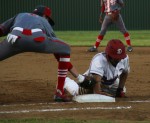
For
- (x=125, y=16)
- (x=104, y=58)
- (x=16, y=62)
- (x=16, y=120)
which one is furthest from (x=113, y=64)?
(x=125, y=16)

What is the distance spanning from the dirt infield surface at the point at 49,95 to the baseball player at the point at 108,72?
0.33 m

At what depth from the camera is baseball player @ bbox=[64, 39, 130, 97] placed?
311 inches

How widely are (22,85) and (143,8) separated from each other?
2417 centimetres

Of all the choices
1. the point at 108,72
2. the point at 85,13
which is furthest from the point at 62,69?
the point at 85,13

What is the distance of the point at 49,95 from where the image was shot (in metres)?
8.84

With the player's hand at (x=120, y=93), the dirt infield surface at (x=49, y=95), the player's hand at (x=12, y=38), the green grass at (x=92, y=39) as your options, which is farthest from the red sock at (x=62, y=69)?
the green grass at (x=92, y=39)

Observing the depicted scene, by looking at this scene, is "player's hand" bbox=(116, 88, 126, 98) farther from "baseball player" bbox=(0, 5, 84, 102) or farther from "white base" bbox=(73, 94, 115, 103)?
"baseball player" bbox=(0, 5, 84, 102)

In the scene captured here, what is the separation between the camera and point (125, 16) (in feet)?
109

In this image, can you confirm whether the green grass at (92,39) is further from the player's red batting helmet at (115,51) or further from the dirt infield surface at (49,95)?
the player's red batting helmet at (115,51)

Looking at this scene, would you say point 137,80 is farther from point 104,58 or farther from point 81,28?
point 81,28

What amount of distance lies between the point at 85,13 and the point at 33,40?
1030 inches

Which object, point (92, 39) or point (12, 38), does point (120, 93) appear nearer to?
point (12, 38)

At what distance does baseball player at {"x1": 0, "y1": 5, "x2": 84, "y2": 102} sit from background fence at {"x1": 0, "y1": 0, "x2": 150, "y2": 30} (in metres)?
25.5

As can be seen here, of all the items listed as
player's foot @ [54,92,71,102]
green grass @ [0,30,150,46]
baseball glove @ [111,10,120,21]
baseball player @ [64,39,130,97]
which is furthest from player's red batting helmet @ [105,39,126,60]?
green grass @ [0,30,150,46]
